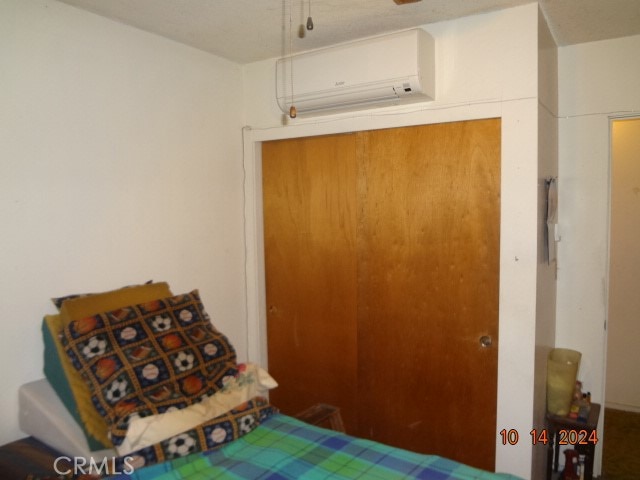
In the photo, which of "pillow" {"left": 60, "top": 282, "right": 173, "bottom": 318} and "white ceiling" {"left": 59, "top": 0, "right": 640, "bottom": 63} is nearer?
"pillow" {"left": 60, "top": 282, "right": 173, "bottom": 318}

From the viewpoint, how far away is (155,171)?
241 centimetres

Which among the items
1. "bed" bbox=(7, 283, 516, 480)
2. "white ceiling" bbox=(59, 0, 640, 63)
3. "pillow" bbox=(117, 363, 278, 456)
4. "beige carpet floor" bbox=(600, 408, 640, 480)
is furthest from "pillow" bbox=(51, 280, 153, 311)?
"beige carpet floor" bbox=(600, 408, 640, 480)

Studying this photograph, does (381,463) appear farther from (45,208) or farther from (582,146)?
(582,146)

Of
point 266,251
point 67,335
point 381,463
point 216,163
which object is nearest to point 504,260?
point 381,463

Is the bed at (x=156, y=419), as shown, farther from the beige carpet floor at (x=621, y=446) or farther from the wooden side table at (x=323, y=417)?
the beige carpet floor at (x=621, y=446)

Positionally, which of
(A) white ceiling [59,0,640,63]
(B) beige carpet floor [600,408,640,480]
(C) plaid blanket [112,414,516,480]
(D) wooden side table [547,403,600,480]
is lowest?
(B) beige carpet floor [600,408,640,480]

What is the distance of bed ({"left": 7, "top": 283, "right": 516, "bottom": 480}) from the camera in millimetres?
1587

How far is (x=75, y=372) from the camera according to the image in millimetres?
1771

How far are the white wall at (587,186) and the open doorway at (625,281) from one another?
1.07m

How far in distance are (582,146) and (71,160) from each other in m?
2.63

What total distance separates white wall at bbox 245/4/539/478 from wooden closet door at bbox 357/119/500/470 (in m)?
0.06

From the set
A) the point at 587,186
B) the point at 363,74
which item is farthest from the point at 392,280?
the point at 587,186

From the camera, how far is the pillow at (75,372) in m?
1.70

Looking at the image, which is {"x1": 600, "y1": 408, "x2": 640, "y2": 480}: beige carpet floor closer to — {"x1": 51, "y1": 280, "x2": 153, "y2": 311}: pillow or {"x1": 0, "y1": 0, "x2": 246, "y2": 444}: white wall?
{"x1": 0, "y1": 0, "x2": 246, "y2": 444}: white wall
